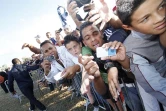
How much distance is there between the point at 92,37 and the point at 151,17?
131cm

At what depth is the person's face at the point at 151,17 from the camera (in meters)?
1.46

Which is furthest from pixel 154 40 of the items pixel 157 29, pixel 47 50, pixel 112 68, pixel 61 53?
pixel 47 50

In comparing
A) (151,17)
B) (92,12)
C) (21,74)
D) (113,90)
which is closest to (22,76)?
(21,74)

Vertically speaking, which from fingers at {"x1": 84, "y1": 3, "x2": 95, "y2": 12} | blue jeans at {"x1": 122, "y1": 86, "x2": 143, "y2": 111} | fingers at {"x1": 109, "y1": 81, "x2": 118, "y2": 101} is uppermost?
fingers at {"x1": 84, "y1": 3, "x2": 95, "y2": 12}

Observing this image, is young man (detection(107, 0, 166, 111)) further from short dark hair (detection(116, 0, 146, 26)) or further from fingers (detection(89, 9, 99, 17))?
fingers (detection(89, 9, 99, 17))

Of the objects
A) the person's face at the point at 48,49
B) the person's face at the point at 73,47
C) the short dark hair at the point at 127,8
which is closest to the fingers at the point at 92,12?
the short dark hair at the point at 127,8

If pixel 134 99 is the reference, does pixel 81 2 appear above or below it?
above

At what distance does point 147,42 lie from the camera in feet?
5.61

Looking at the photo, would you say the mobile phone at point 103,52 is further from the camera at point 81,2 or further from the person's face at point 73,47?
the person's face at point 73,47

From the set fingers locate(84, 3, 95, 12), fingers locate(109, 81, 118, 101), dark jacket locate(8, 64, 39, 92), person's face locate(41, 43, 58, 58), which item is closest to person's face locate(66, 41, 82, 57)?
person's face locate(41, 43, 58, 58)

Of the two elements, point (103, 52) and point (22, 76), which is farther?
point (22, 76)

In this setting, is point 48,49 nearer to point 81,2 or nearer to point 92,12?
point 81,2

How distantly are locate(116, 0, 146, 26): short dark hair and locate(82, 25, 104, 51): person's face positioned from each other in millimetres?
967

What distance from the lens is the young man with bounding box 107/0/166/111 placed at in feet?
4.84
